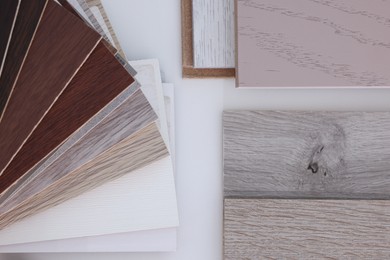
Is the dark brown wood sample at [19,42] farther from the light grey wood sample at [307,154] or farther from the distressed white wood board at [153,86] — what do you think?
the light grey wood sample at [307,154]

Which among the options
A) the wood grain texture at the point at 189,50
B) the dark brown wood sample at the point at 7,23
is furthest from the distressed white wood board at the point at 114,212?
the dark brown wood sample at the point at 7,23

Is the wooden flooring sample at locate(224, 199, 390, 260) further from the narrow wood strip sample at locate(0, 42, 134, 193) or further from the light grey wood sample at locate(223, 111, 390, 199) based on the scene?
the narrow wood strip sample at locate(0, 42, 134, 193)

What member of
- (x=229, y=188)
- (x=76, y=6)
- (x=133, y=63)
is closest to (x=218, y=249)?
(x=229, y=188)

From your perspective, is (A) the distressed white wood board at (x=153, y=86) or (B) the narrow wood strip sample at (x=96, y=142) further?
(A) the distressed white wood board at (x=153, y=86)

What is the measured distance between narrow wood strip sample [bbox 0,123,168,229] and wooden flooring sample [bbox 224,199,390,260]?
143 millimetres

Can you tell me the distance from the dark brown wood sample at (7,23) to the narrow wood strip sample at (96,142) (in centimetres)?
15

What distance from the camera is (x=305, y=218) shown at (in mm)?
864

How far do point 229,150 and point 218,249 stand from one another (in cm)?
16

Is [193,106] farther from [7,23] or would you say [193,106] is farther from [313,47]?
[7,23]

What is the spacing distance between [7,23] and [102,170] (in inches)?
9.4

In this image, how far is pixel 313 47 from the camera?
2.77 feet

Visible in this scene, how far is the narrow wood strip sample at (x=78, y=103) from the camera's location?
718 millimetres

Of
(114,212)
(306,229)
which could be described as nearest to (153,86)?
(114,212)

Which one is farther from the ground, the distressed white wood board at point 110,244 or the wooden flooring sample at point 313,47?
the wooden flooring sample at point 313,47
